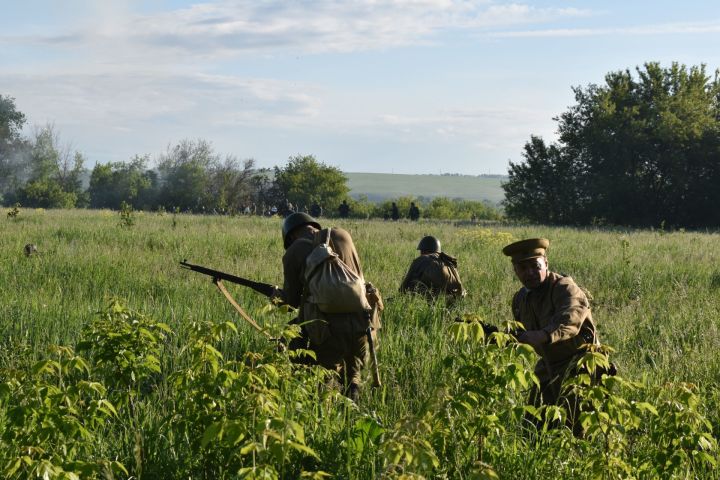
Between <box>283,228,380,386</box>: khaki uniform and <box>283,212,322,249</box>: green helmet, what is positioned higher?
<box>283,212,322,249</box>: green helmet

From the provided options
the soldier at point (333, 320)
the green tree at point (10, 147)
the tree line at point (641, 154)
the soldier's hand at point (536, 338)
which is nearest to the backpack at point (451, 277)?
the soldier at point (333, 320)

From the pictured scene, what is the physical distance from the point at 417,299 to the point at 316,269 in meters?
3.89

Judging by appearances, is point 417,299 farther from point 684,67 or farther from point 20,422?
point 684,67

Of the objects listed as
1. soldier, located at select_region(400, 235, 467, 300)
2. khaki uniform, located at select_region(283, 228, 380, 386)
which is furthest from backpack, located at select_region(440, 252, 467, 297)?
khaki uniform, located at select_region(283, 228, 380, 386)

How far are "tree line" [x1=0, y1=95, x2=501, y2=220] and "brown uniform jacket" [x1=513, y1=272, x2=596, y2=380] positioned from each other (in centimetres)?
5574

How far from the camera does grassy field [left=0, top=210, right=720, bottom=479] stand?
3500mm

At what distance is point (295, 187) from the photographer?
7131 centimetres

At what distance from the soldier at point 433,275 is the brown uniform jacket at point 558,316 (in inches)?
157

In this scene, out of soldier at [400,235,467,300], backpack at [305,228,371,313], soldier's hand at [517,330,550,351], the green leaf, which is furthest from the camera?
soldier at [400,235,467,300]

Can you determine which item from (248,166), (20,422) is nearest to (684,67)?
(248,166)

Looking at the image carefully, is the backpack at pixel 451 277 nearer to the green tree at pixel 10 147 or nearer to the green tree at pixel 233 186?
the green tree at pixel 233 186

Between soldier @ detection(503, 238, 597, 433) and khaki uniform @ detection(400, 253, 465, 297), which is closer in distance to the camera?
soldier @ detection(503, 238, 597, 433)

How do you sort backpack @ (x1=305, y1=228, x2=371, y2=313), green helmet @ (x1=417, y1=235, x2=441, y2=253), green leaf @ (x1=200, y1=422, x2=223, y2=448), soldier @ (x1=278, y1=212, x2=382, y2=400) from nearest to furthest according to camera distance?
green leaf @ (x1=200, y1=422, x2=223, y2=448) → backpack @ (x1=305, y1=228, x2=371, y2=313) → soldier @ (x1=278, y1=212, x2=382, y2=400) → green helmet @ (x1=417, y1=235, x2=441, y2=253)

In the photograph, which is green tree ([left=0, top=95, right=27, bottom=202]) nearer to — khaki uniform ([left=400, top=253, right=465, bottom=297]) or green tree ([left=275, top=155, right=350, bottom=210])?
green tree ([left=275, top=155, right=350, bottom=210])
